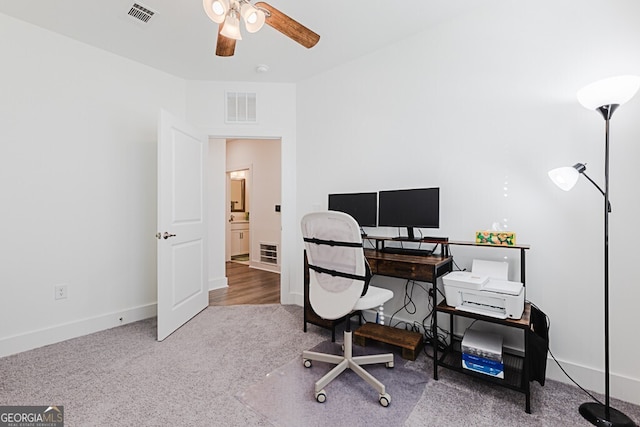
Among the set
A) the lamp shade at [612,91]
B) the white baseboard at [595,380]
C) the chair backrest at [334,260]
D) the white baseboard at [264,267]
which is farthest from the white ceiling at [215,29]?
the white baseboard at [264,267]

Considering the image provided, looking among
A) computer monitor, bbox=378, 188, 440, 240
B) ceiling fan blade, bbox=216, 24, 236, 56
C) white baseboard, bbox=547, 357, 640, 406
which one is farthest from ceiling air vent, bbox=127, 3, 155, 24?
white baseboard, bbox=547, 357, 640, 406

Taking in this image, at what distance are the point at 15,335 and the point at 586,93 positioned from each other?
13.8 feet

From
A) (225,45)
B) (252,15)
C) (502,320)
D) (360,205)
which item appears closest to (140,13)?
(225,45)

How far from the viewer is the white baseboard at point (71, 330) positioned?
2.28m

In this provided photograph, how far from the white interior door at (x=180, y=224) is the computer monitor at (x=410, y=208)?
190 centimetres

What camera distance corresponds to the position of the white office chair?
1.72m

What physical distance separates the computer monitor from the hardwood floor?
74.0 inches

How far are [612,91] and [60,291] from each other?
4.09m

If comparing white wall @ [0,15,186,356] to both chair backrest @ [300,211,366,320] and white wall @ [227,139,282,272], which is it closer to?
chair backrest @ [300,211,366,320]

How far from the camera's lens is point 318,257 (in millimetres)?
1938

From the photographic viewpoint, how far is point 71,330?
8.43ft

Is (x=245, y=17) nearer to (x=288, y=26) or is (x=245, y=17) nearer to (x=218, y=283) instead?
(x=288, y=26)

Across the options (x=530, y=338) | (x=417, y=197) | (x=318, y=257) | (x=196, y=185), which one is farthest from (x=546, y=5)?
(x=196, y=185)

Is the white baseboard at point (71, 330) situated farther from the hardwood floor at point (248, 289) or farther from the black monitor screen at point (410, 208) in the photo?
the black monitor screen at point (410, 208)
